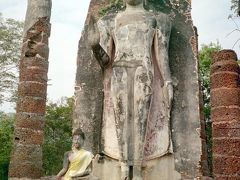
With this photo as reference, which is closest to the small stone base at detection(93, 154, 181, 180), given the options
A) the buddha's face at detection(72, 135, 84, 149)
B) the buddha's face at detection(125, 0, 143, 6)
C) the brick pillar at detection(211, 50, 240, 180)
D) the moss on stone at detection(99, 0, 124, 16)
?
the buddha's face at detection(72, 135, 84, 149)

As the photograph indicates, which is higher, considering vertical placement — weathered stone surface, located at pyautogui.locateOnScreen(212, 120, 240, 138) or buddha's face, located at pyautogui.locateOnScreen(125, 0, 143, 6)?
buddha's face, located at pyautogui.locateOnScreen(125, 0, 143, 6)

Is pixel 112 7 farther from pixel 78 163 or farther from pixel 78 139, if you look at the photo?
pixel 78 163

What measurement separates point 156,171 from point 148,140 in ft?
1.31

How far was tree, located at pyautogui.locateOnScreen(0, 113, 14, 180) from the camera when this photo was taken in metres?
15.8

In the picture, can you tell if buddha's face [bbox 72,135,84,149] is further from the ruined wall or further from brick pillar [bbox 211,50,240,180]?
brick pillar [bbox 211,50,240,180]

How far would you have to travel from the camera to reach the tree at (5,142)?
15.8 metres

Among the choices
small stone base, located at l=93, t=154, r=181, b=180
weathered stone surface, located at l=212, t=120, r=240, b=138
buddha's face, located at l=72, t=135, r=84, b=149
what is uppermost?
weathered stone surface, located at l=212, t=120, r=240, b=138

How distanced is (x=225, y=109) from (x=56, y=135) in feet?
41.5

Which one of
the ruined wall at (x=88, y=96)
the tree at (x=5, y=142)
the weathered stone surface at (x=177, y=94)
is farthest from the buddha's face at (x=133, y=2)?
the tree at (x=5, y=142)

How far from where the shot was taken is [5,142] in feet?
55.0

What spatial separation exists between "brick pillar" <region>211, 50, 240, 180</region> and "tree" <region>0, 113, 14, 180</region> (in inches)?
413

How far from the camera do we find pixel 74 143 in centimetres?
516

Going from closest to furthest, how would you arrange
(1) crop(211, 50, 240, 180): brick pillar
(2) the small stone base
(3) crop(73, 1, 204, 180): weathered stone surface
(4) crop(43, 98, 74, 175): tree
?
(2) the small stone base → (3) crop(73, 1, 204, 180): weathered stone surface → (1) crop(211, 50, 240, 180): brick pillar → (4) crop(43, 98, 74, 175): tree

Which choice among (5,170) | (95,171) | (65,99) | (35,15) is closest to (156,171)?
(95,171)
